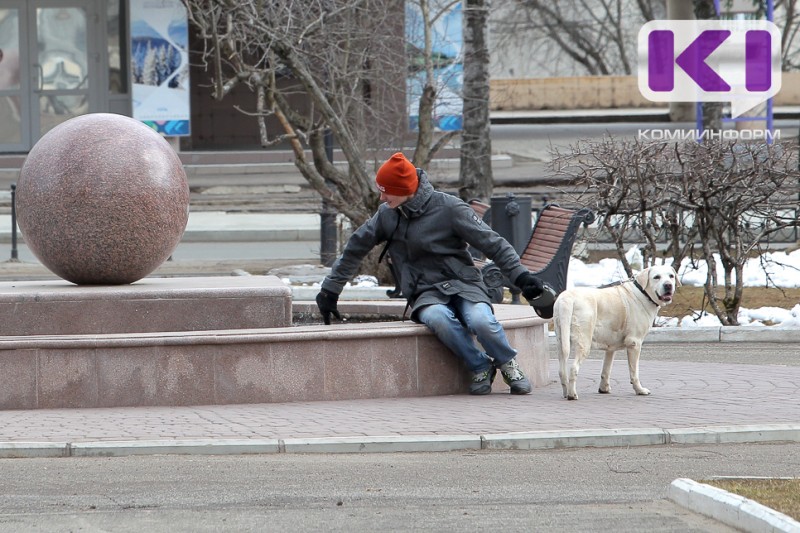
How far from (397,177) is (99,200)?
6.88 feet

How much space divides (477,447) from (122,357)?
251cm

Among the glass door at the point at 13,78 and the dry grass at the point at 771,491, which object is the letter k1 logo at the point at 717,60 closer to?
the glass door at the point at 13,78

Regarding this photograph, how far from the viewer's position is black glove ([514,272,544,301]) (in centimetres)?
892

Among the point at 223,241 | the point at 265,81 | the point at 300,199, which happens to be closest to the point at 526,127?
the point at 300,199

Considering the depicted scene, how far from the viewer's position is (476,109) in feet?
66.3

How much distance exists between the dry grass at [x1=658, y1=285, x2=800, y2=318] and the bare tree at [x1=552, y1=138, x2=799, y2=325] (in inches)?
20.5

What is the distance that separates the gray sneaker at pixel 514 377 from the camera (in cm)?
923

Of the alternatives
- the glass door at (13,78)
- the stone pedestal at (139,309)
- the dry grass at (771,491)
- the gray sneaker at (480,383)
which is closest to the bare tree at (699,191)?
the gray sneaker at (480,383)

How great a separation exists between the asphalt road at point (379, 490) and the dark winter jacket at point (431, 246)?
2.06 metres

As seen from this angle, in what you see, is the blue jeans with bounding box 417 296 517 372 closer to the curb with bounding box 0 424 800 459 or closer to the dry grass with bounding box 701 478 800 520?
the curb with bounding box 0 424 800 459

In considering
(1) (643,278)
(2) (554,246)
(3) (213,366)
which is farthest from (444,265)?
(2) (554,246)

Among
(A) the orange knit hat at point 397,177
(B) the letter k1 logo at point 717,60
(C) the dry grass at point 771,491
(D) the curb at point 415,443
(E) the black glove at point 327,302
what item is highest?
(B) the letter k1 logo at point 717,60

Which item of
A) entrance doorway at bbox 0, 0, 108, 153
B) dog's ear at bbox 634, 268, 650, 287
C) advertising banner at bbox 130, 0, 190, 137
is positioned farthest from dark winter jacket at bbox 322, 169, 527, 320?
entrance doorway at bbox 0, 0, 108, 153

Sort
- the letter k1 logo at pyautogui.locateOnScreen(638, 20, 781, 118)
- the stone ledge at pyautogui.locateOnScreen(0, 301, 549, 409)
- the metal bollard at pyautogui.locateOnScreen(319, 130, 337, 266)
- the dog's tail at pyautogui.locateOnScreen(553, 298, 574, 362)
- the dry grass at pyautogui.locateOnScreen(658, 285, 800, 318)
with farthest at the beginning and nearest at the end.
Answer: the letter k1 logo at pyautogui.locateOnScreen(638, 20, 781, 118) → the metal bollard at pyautogui.locateOnScreen(319, 130, 337, 266) → the dry grass at pyautogui.locateOnScreen(658, 285, 800, 318) → the dog's tail at pyautogui.locateOnScreen(553, 298, 574, 362) → the stone ledge at pyautogui.locateOnScreen(0, 301, 549, 409)
